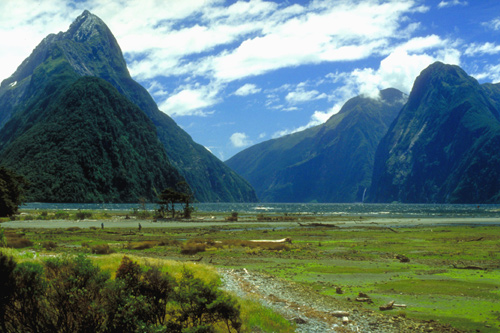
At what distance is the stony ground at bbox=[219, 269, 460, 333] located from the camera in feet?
55.1

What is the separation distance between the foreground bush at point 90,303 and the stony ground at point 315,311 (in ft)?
17.8

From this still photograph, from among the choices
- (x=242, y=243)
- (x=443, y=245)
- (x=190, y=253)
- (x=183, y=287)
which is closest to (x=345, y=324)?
(x=183, y=287)

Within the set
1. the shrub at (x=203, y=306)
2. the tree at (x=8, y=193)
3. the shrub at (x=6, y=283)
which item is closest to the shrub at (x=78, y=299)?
the shrub at (x=6, y=283)

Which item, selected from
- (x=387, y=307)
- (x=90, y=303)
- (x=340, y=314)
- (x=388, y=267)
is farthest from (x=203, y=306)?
(x=388, y=267)

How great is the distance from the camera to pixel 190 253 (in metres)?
42.4

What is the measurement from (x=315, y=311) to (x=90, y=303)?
10770mm

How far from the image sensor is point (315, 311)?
63.0ft

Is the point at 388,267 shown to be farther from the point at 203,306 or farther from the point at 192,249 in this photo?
the point at 203,306

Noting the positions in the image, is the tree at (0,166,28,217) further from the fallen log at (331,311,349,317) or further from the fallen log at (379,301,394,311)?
the fallen log at (379,301,394,311)

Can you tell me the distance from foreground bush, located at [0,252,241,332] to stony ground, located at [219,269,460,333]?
5437 mm

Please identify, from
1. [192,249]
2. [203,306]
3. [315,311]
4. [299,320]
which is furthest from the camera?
[192,249]

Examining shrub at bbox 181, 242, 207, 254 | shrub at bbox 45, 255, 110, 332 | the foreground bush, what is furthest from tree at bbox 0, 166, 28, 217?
shrub at bbox 45, 255, 110, 332

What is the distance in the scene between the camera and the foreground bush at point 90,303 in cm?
1226

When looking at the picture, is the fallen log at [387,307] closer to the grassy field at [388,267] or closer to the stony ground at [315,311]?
the grassy field at [388,267]
